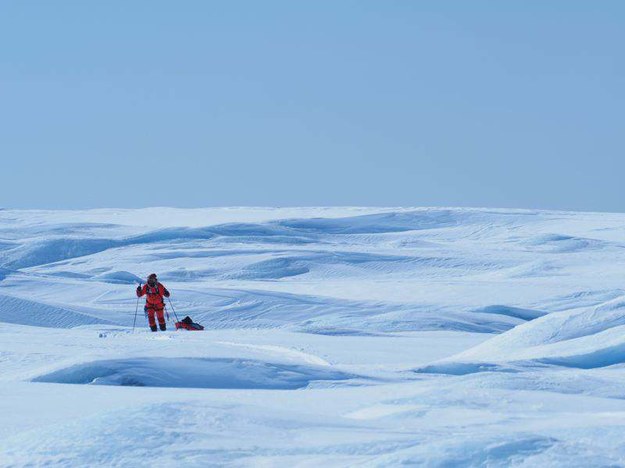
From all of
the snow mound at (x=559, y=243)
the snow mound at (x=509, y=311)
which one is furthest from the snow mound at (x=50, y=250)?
the snow mound at (x=509, y=311)

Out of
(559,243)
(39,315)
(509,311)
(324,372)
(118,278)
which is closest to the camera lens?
(324,372)

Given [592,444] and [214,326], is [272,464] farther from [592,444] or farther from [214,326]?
[214,326]

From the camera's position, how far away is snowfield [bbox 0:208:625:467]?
351 cm

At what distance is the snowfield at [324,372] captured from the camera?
351 centimetres

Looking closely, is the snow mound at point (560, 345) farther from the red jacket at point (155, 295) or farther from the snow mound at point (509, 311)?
the snow mound at point (509, 311)

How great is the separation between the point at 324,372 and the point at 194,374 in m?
0.73

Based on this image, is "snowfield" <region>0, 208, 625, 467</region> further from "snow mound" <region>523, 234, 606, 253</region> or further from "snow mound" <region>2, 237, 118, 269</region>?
"snow mound" <region>523, 234, 606, 253</region>

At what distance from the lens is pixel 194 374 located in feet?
20.3

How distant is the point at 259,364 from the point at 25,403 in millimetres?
1841

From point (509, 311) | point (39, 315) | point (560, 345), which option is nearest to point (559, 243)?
point (509, 311)

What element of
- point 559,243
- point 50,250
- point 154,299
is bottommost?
point 154,299

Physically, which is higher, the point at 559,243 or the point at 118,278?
the point at 559,243

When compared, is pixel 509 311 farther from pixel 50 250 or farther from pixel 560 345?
pixel 50 250

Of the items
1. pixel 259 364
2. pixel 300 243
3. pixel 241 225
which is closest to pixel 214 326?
pixel 259 364
